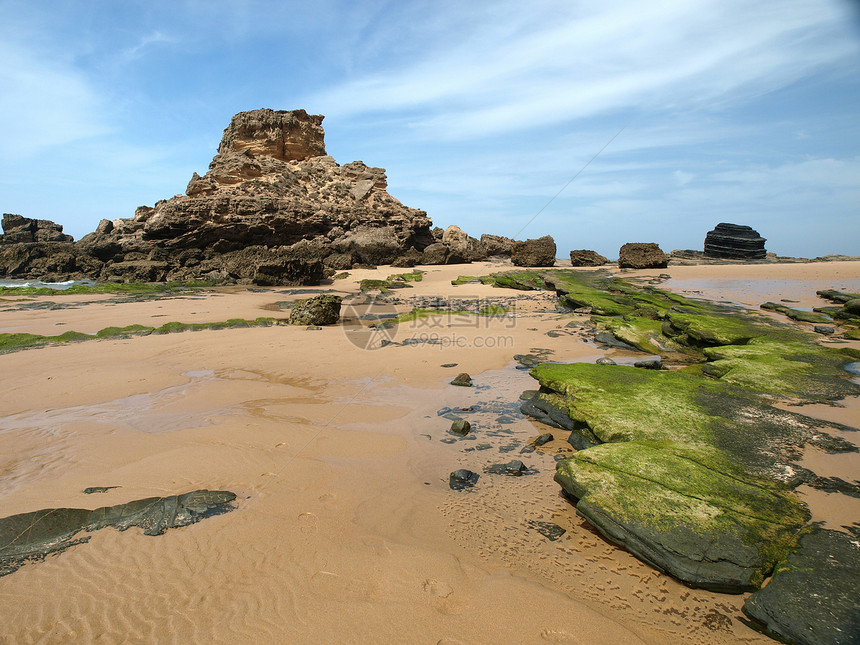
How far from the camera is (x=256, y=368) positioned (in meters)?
7.16

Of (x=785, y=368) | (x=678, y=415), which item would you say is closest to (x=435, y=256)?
(x=785, y=368)

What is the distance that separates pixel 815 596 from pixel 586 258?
30.1 metres

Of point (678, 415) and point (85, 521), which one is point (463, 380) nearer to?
point (678, 415)

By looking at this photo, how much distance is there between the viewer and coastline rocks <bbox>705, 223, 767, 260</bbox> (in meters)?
31.9

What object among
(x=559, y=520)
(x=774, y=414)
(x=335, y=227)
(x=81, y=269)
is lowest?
(x=559, y=520)

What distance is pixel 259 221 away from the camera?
1092 inches

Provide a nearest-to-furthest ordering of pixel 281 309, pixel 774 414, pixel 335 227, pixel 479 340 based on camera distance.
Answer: pixel 774 414 → pixel 479 340 → pixel 281 309 → pixel 335 227

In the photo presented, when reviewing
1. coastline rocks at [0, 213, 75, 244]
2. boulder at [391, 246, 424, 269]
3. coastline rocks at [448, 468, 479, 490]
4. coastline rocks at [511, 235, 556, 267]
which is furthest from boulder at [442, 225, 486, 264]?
coastline rocks at [0, 213, 75, 244]

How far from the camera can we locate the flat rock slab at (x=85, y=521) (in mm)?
2633

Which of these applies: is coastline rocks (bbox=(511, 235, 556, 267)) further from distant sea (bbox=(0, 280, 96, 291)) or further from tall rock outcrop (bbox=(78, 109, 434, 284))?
distant sea (bbox=(0, 280, 96, 291))

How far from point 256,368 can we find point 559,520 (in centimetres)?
561

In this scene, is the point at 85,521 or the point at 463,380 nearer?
the point at 85,521

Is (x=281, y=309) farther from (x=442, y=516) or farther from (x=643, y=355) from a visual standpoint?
(x=442, y=516)

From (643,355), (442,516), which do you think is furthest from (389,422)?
(643,355)
